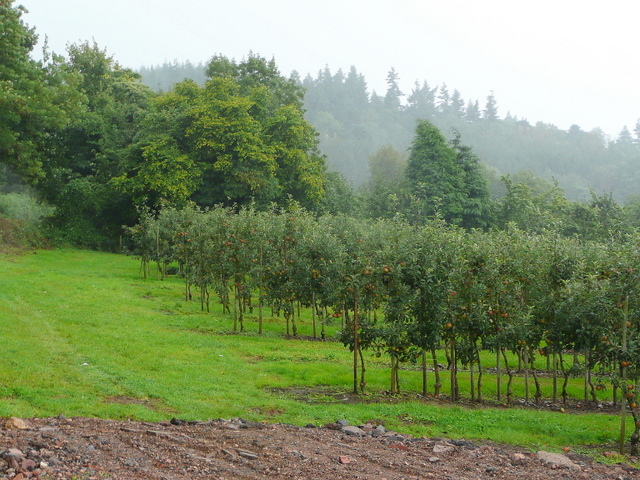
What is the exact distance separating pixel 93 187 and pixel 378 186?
31281 millimetres

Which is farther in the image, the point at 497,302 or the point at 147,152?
the point at 147,152

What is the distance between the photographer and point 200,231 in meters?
26.4

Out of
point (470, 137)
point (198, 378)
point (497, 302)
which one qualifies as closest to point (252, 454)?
point (198, 378)

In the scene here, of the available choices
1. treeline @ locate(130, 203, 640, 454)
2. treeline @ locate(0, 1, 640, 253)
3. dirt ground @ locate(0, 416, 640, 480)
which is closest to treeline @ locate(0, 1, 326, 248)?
treeline @ locate(0, 1, 640, 253)

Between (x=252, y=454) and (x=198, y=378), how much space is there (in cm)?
666

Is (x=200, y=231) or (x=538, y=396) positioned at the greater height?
(x=200, y=231)

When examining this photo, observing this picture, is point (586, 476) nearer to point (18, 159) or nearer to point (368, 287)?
point (368, 287)

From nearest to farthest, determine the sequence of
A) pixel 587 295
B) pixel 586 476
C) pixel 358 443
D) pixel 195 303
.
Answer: pixel 586 476 → pixel 358 443 → pixel 587 295 → pixel 195 303

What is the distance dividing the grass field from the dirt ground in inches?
45.5

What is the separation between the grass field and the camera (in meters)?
12.1

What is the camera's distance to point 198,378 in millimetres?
15023

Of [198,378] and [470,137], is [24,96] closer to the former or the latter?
[198,378]

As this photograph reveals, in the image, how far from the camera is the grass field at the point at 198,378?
39.8ft

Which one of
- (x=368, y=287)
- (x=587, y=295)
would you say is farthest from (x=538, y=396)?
(x=368, y=287)
